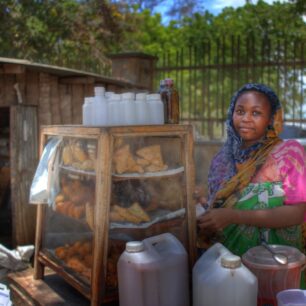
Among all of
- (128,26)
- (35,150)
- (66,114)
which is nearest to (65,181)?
(35,150)

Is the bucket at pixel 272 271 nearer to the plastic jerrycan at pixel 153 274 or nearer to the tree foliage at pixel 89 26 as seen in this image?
the plastic jerrycan at pixel 153 274

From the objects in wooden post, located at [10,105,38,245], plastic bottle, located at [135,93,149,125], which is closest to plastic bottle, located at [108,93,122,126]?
plastic bottle, located at [135,93,149,125]

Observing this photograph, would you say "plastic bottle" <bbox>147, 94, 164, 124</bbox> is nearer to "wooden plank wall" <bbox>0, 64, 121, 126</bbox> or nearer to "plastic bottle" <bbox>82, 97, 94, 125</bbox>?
"plastic bottle" <bbox>82, 97, 94, 125</bbox>

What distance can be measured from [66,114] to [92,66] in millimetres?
3361

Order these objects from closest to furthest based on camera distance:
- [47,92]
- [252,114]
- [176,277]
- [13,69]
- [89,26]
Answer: [176,277]
[252,114]
[13,69]
[47,92]
[89,26]

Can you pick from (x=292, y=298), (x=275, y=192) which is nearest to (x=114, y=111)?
(x=275, y=192)

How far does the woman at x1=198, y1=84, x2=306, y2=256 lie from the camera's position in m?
2.43

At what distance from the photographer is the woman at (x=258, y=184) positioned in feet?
7.97

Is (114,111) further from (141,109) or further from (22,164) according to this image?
(22,164)

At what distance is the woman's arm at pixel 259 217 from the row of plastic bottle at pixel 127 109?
2.34 ft

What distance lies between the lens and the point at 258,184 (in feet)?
8.25

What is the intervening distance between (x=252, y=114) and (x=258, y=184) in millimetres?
428

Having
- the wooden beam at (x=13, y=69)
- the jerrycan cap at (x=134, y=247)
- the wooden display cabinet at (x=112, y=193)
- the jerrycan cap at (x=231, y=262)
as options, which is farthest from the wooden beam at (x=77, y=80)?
the jerrycan cap at (x=231, y=262)

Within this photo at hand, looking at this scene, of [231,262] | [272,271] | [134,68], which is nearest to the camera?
[231,262]
